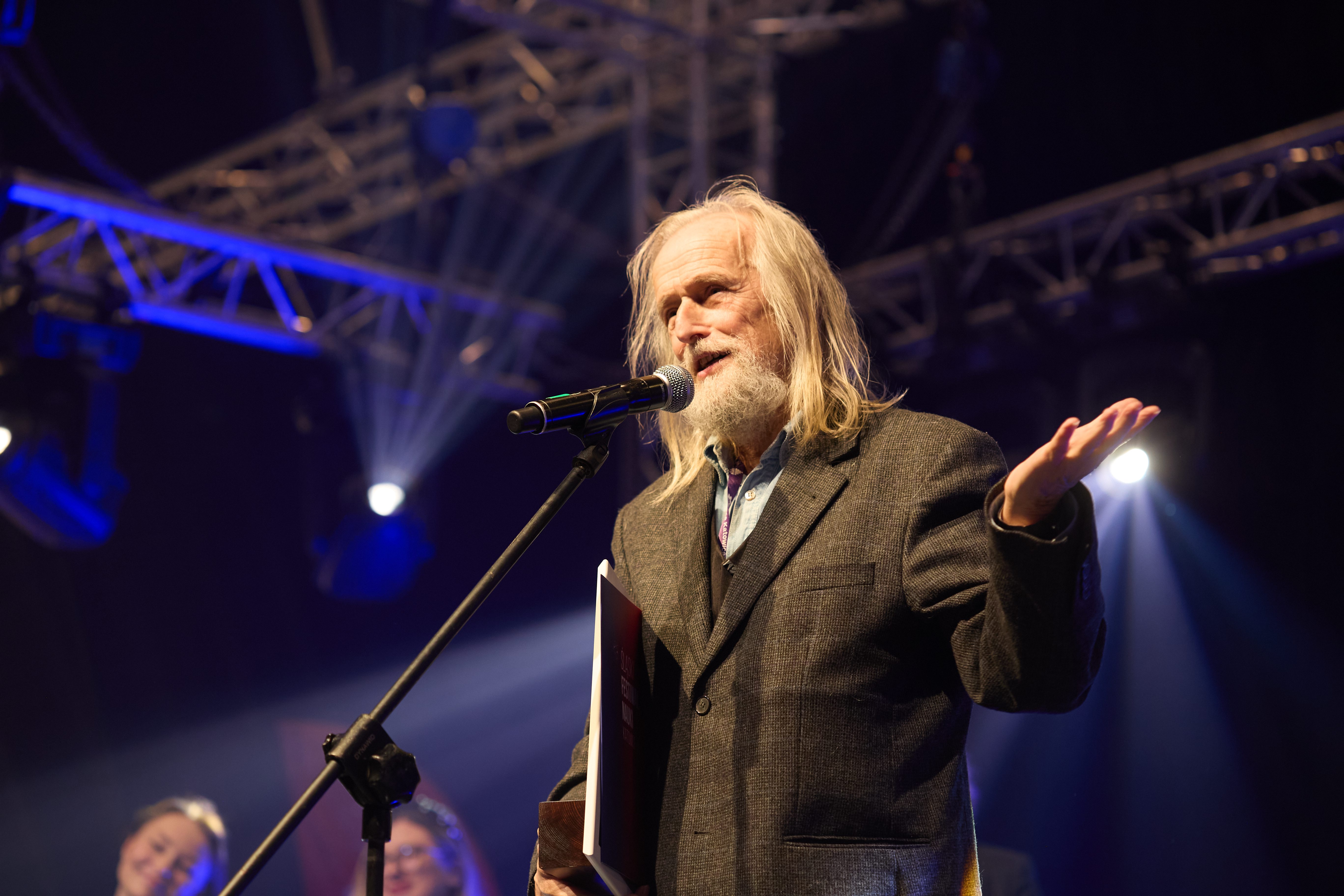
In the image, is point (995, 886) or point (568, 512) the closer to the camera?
point (995, 886)

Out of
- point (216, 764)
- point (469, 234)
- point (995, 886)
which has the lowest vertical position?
point (995, 886)

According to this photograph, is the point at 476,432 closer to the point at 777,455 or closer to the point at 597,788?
the point at 777,455

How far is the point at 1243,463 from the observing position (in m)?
5.05

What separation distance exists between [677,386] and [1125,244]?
421cm

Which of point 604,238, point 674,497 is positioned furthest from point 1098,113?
point 674,497

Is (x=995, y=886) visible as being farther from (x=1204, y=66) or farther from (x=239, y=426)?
(x=239, y=426)

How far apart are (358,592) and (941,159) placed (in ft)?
12.8

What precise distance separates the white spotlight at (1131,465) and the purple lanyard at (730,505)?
11.7 feet

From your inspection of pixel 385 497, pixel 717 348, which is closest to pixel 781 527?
pixel 717 348

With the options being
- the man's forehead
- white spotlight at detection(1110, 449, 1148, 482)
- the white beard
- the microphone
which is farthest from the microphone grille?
white spotlight at detection(1110, 449, 1148, 482)

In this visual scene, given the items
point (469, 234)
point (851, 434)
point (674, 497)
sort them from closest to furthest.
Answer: point (851, 434)
point (674, 497)
point (469, 234)

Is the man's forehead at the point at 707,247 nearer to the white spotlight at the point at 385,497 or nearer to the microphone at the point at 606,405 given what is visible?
the microphone at the point at 606,405

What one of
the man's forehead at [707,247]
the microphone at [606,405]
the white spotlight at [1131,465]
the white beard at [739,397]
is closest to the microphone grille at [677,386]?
the microphone at [606,405]

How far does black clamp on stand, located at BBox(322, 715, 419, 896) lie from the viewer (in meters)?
1.53
